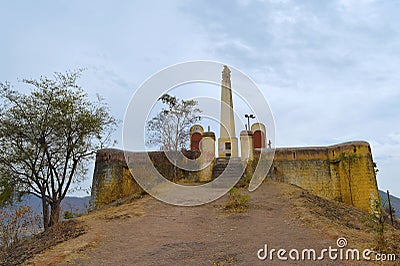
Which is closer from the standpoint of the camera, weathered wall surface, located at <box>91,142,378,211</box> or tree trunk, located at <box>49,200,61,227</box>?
tree trunk, located at <box>49,200,61,227</box>

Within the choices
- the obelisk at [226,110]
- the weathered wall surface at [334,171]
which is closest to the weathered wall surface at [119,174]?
the weathered wall surface at [334,171]

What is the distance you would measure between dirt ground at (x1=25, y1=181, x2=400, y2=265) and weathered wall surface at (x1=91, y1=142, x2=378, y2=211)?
117 inches

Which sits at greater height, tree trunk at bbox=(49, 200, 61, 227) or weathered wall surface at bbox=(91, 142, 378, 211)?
weathered wall surface at bbox=(91, 142, 378, 211)

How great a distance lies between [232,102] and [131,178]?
832cm

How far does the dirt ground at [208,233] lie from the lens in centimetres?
659

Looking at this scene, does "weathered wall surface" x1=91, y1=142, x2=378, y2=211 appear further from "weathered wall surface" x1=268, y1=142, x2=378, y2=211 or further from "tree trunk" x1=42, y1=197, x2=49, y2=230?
"tree trunk" x1=42, y1=197, x2=49, y2=230

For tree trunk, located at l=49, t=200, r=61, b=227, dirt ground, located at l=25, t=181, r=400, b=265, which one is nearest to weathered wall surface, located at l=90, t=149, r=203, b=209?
tree trunk, located at l=49, t=200, r=61, b=227

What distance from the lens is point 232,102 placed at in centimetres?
2094

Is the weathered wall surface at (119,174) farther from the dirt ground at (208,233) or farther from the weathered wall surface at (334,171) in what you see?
the weathered wall surface at (334,171)

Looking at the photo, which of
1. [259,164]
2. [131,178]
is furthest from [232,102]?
[131,178]

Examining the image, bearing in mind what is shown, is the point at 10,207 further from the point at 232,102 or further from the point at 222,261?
the point at 232,102

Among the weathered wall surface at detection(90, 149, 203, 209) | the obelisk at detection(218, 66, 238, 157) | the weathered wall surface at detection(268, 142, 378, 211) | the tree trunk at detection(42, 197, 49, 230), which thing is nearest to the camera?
the tree trunk at detection(42, 197, 49, 230)

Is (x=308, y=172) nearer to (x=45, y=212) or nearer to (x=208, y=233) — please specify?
(x=208, y=233)

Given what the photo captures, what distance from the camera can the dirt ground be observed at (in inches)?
260
